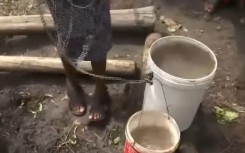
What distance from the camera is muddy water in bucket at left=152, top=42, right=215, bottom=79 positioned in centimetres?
249

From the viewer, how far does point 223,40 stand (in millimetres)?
3525

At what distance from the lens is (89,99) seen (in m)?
2.92

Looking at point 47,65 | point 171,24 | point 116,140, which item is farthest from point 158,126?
point 171,24

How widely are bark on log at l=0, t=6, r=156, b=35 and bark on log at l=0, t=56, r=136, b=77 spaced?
36 centimetres

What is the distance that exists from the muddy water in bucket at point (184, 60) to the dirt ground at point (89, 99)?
1.54 ft

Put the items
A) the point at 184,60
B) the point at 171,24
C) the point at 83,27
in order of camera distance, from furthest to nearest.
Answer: the point at 171,24
the point at 184,60
the point at 83,27

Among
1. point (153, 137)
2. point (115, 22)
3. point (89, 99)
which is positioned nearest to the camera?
point (153, 137)

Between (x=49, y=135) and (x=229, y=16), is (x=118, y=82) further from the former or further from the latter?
(x=229, y=16)

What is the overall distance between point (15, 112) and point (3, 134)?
0.21 metres

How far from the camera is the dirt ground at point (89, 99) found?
105 inches

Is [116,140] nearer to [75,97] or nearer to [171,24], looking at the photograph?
[75,97]

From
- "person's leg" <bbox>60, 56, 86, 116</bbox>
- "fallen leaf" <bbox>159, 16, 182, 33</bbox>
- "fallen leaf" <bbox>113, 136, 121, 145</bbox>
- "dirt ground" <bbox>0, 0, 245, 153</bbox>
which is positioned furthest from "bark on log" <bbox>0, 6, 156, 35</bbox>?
"fallen leaf" <bbox>113, 136, 121, 145</bbox>

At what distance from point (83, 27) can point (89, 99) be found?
84 cm

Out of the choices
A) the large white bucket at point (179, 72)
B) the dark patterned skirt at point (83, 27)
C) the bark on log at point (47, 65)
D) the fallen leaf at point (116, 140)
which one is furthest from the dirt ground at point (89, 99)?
the dark patterned skirt at point (83, 27)
